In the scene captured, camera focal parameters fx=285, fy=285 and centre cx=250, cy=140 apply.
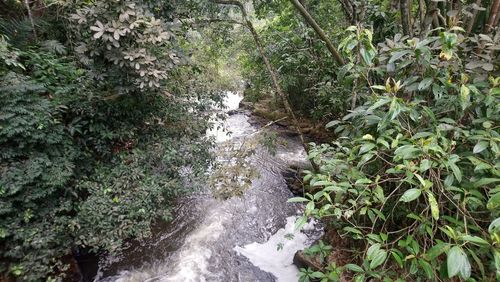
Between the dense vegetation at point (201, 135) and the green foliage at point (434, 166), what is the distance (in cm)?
1

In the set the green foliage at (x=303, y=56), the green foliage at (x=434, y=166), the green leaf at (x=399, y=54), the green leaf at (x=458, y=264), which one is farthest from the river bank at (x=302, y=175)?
the green leaf at (x=399, y=54)

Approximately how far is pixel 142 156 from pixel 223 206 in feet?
6.76

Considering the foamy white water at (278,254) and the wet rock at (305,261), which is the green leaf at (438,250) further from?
the foamy white water at (278,254)

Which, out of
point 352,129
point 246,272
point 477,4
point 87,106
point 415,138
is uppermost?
point 87,106

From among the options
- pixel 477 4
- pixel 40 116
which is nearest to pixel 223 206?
pixel 40 116

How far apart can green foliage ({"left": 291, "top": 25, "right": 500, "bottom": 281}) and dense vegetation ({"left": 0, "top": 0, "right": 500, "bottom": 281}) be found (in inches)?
0.4

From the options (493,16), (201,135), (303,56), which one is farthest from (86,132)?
(303,56)

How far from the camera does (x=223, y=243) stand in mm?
4258

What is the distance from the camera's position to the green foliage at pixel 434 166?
150 centimetres

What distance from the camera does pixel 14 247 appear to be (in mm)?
2617

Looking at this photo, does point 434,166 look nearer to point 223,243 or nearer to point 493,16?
point 493,16

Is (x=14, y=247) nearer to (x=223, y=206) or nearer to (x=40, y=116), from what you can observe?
(x=40, y=116)

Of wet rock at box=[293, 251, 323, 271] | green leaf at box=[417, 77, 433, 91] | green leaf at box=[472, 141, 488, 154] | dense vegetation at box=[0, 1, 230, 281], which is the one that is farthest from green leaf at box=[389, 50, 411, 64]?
wet rock at box=[293, 251, 323, 271]

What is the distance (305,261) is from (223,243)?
4.35ft
